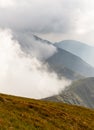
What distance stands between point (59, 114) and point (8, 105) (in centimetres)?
715

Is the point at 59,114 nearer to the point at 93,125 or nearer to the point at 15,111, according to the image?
the point at 93,125

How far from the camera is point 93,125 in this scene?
124 ft

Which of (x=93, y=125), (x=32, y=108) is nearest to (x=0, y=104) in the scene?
(x=32, y=108)

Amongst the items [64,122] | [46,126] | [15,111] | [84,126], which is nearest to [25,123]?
[46,126]

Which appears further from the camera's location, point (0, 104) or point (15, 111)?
point (0, 104)

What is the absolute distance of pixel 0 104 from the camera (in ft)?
115

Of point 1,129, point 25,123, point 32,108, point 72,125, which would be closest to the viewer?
point 1,129

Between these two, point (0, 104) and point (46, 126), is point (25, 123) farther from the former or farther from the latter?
point (0, 104)

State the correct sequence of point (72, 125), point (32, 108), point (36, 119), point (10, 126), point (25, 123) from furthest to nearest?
point (32, 108) < point (72, 125) < point (36, 119) < point (25, 123) < point (10, 126)

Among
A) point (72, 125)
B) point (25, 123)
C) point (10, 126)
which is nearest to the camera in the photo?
point (10, 126)

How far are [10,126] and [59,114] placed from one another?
13.2 metres

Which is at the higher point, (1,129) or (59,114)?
(59,114)

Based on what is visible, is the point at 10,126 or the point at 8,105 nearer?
the point at 10,126

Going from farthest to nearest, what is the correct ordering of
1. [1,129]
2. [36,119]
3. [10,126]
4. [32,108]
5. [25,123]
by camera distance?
[32,108] → [36,119] → [25,123] → [10,126] → [1,129]
